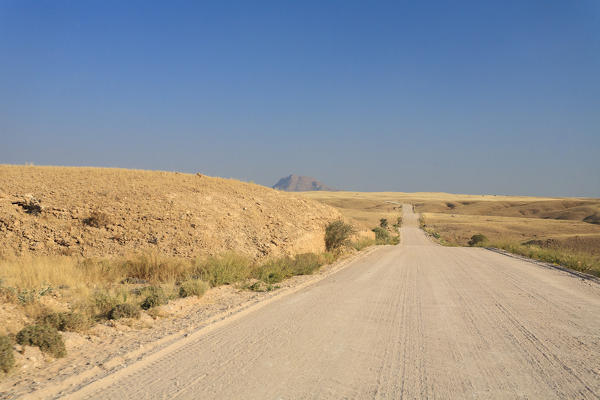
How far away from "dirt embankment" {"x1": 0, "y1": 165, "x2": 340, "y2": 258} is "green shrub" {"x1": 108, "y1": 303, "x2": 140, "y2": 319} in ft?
19.8

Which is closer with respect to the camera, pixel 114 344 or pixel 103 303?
pixel 114 344

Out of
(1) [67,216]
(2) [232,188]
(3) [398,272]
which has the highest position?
(2) [232,188]

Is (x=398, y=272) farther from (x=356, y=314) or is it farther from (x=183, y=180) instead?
(x=183, y=180)

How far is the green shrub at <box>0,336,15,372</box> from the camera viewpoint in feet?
16.4

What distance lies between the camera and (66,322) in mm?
6590

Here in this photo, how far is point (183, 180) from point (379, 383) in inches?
672

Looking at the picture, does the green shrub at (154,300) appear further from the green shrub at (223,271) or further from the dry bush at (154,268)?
the dry bush at (154,268)

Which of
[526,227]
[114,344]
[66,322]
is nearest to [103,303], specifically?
[66,322]

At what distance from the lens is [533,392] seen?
15.5ft

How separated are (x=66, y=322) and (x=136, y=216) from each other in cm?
880

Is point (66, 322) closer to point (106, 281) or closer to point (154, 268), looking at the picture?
point (106, 281)

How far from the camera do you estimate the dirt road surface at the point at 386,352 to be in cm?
475

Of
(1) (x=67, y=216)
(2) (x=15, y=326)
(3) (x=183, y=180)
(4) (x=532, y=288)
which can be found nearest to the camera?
(2) (x=15, y=326)

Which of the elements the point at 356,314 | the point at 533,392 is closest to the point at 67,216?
the point at 356,314
